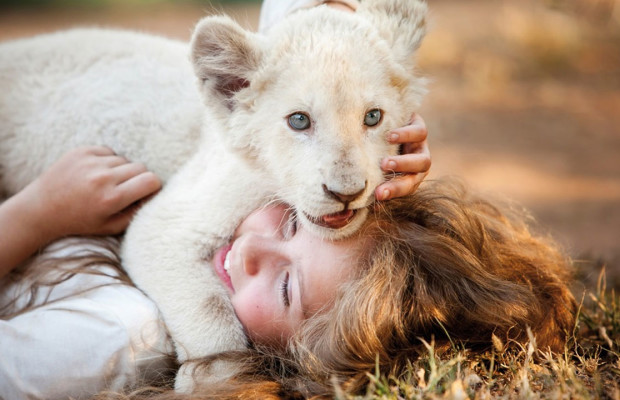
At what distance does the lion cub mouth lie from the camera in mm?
2406

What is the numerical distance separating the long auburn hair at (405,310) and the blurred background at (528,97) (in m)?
1.52

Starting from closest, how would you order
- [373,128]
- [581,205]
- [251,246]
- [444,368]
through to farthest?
[444,368] → [373,128] → [251,246] → [581,205]

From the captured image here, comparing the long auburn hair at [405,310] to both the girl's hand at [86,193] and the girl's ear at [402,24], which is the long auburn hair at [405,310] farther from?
the girl's hand at [86,193]

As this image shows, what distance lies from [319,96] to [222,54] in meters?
0.48

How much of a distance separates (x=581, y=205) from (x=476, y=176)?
3.23 feet

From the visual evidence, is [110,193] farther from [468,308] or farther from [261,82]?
[468,308]

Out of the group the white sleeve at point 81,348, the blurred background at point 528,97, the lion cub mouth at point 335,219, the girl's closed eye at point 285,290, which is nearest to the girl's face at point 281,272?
the girl's closed eye at point 285,290

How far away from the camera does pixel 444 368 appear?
7.34 feet

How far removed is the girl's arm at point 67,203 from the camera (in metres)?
2.93

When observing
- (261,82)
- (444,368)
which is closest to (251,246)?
(261,82)

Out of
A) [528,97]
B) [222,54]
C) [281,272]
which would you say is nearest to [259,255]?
[281,272]

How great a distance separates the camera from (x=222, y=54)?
2572 millimetres

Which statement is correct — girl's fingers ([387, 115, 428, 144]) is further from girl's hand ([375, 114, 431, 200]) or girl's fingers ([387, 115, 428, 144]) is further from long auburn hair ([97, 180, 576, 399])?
long auburn hair ([97, 180, 576, 399])

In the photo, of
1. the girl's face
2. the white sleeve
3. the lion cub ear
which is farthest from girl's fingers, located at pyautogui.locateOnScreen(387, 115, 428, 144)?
the white sleeve
